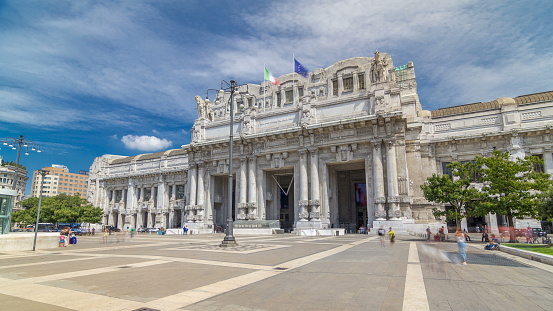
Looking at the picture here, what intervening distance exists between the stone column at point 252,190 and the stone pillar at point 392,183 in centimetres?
1883

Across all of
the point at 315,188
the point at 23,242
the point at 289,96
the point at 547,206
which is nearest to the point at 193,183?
the point at 289,96

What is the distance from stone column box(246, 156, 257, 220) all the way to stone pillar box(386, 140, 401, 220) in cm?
1883

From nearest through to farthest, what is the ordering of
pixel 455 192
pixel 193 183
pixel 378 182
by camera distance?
pixel 455 192, pixel 378 182, pixel 193 183

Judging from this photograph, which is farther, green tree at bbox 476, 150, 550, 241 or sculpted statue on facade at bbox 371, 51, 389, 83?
sculpted statue on facade at bbox 371, 51, 389, 83

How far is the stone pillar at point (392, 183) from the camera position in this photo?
37.3m

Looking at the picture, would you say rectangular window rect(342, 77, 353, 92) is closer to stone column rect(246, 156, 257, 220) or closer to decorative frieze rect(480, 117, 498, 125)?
stone column rect(246, 156, 257, 220)

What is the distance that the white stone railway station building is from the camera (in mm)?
39125

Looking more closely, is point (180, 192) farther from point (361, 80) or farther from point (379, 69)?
point (379, 69)

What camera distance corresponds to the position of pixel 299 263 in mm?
12438

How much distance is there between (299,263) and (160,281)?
5394 mm

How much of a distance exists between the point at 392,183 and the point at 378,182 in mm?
1703

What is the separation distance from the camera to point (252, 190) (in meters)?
47.5

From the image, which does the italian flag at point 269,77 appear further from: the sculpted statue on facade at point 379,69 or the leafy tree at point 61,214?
the leafy tree at point 61,214

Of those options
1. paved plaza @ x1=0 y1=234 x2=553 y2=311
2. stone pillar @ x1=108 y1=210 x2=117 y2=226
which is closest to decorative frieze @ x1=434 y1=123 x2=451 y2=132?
paved plaza @ x1=0 y1=234 x2=553 y2=311
